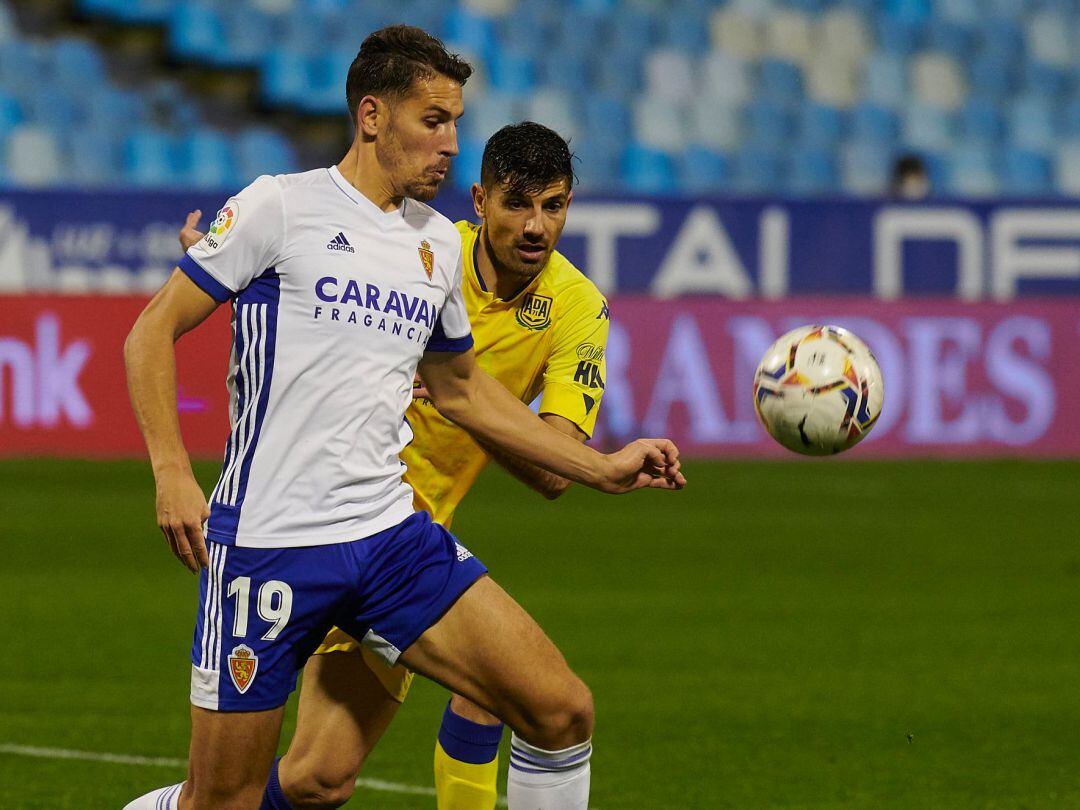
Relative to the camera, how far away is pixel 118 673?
7582 mm

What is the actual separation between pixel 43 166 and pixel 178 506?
522 inches

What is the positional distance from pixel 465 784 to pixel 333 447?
4.32 ft

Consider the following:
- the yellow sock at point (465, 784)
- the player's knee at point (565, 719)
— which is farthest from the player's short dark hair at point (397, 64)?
the yellow sock at point (465, 784)

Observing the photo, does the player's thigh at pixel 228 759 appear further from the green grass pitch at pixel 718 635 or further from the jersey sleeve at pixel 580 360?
the green grass pitch at pixel 718 635


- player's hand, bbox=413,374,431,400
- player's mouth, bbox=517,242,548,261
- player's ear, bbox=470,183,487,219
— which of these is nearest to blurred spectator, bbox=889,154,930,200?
player's ear, bbox=470,183,487,219

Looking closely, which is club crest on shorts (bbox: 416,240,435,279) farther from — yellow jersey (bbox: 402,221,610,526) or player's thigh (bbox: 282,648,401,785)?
player's thigh (bbox: 282,648,401,785)

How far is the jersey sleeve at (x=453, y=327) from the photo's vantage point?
4246 millimetres

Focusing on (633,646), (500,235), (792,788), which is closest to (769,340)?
(633,646)

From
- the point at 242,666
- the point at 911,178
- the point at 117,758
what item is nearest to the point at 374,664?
the point at 242,666

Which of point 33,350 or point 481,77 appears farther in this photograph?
point 481,77

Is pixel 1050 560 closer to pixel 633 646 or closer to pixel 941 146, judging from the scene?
pixel 633 646

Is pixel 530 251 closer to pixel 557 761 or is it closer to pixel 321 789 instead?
pixel 557 761

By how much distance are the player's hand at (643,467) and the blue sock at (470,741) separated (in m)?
0.83

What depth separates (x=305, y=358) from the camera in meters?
3.90
